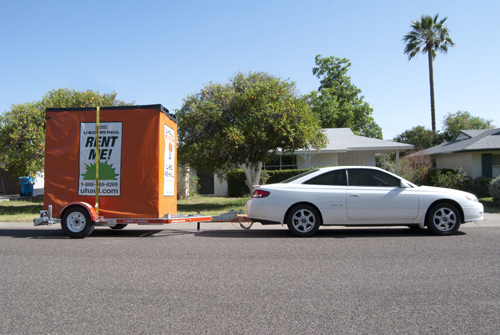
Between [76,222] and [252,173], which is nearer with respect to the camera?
[76,222]

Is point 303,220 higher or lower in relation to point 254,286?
higher

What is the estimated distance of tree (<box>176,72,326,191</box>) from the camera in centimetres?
1409

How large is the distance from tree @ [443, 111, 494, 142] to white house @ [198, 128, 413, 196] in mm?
22792

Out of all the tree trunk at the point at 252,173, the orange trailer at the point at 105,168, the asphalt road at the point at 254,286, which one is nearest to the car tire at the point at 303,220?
the asphalt road at the point at 254,286

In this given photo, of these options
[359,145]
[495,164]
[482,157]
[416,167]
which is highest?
[359,145]

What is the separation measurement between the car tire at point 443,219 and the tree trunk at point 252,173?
893 cm

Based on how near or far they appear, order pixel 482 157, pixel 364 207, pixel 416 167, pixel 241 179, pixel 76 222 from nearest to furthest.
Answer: pixel 364 207, pixel 76 222, pixel 482 157, pixel 241 179, pixel 416 167

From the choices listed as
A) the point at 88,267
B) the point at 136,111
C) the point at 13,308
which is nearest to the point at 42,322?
the point at 13,308

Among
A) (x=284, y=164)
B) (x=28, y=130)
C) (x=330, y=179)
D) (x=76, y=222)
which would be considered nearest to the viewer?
(x=330, y=179)

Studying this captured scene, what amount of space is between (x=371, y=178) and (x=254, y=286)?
15.8 feet

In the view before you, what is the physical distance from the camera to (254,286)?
4.74m

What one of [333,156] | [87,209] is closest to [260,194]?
[87,209]

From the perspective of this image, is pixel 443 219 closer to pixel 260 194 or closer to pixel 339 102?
pixel 260 194

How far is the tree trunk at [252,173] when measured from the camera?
54.0 feet
